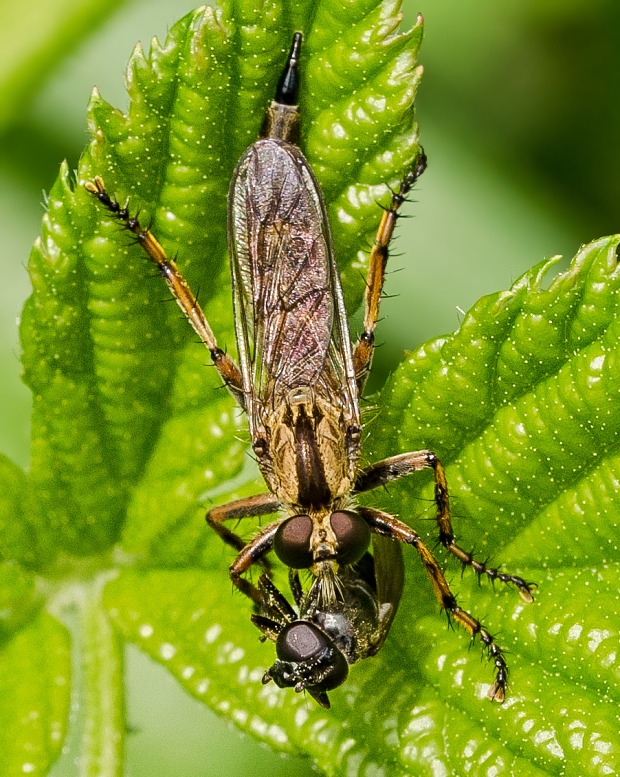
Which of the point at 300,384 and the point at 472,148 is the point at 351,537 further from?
the point at 472,148

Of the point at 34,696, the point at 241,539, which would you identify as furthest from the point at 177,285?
the point at 34,696

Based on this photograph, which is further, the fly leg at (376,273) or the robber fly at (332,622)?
the fly leg at (376,273)

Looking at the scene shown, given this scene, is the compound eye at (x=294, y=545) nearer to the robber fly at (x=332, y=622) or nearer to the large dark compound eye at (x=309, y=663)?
the robber fly at (x=332, y=622)

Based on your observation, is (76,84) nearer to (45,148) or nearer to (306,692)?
(45,148)

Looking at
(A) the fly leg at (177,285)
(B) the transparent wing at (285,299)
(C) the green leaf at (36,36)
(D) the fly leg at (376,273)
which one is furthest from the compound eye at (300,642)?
(C) the green leaf at (36,36)

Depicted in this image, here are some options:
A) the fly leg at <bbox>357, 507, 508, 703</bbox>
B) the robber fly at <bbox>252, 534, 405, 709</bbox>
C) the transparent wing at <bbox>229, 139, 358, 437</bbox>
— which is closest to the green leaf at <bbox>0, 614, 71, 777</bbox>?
the robber fly at <bbox>252, 534, 405, 709</bbox>

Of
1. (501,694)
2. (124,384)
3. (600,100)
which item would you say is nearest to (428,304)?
(600,100)

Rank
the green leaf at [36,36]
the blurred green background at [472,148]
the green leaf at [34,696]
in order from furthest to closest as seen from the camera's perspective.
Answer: the blurred green background at [472,148] → the green leaf at [36,36] → the green leaf at [34,696]
